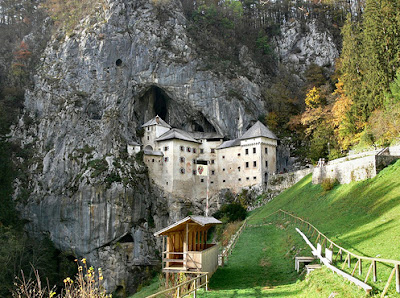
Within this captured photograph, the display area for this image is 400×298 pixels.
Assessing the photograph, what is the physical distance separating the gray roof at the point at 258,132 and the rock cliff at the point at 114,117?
343 cm

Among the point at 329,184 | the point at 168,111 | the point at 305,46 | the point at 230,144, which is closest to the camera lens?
the point at 329,184

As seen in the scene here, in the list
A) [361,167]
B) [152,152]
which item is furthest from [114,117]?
[361,167]

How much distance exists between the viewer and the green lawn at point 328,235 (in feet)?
44.5

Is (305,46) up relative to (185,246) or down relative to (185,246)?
up

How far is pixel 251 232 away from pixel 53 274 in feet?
93.8

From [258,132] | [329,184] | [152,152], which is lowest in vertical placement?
[329,184]

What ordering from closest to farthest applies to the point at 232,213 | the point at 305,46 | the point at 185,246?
the point at 185,246 < the point at 232,213 < the point at 305,46

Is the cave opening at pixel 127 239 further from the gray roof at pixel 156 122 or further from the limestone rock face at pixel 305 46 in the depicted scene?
the limestone rock face at pixel 305 46

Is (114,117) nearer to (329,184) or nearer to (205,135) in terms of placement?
(205,135)

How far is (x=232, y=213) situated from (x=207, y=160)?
13129mm

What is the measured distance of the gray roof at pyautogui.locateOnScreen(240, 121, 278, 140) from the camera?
52625 mm

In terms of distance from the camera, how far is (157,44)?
60.0 m

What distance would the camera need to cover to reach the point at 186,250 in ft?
60.1

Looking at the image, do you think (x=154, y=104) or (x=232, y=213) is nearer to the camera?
(x=232, y=213)
